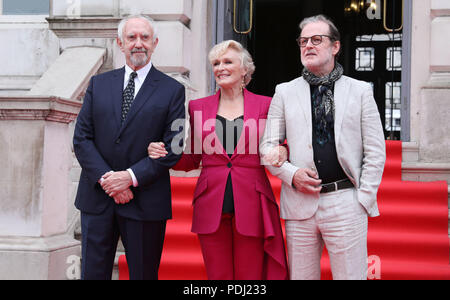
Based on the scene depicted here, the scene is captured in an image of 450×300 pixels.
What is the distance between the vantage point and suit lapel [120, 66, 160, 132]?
2.92m

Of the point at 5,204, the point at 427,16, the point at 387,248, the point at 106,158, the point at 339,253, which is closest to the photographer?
the point at 339,253

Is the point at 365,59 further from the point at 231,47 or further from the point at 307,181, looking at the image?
the point at 307,181

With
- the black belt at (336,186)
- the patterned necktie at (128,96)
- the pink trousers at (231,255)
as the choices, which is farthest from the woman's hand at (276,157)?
the patterned necktie at (128,96)

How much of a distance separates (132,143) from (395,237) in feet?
8.59

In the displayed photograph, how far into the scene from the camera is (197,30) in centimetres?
626

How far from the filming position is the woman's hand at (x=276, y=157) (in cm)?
278

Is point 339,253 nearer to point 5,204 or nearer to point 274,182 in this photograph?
point 274,182

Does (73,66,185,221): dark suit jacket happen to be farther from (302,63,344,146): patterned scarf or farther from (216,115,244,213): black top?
(302,63,344,146): patterned scarf

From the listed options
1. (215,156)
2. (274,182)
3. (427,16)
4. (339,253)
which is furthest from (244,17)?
(339,253)

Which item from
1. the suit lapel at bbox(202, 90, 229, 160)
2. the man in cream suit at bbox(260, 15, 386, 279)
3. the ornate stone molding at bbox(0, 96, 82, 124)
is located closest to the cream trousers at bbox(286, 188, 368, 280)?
the man in cream suit at bbox(260, 15, 386, 279)

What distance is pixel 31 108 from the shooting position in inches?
160

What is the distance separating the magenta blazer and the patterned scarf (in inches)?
11.8
